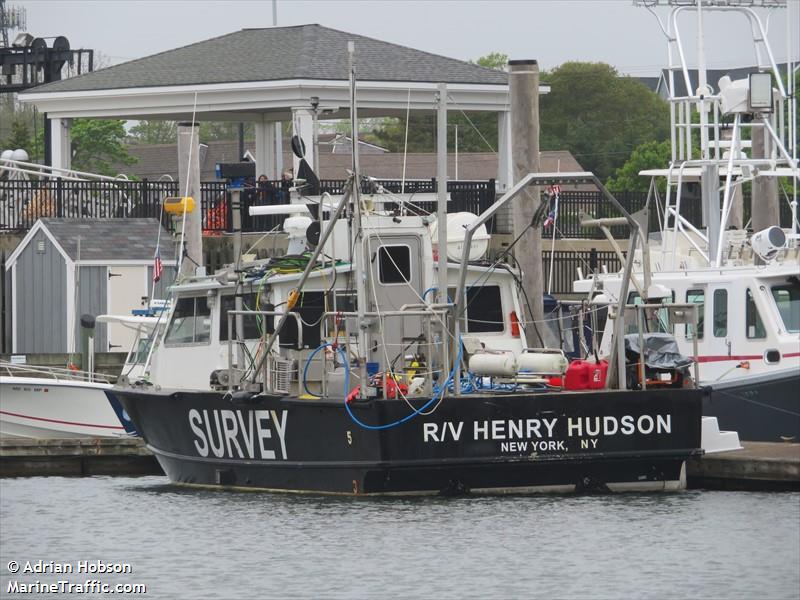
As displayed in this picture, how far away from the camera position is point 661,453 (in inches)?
827

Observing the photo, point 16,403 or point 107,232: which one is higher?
point 107,232

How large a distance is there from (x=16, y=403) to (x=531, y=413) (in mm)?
10230

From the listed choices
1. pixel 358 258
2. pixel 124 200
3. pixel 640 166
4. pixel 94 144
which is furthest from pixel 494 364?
pixel 94 144

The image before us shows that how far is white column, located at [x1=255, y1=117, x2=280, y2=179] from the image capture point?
133 ft

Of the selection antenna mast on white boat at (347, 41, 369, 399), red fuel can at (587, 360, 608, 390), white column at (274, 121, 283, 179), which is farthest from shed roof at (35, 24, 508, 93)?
red fuel can at (587, 360, 608, 390)

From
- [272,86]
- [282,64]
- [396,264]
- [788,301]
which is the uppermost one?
[282,64]

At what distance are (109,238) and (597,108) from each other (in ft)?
→ 180

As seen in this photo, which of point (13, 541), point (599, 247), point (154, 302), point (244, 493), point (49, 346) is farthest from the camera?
point (599, 247)

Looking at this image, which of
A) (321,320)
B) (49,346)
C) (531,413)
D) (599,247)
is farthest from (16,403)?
(599,247)

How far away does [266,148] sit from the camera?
40812mm

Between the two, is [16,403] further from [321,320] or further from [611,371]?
[611,371]

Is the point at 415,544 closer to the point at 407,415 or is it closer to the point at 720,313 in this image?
the point at 407,415

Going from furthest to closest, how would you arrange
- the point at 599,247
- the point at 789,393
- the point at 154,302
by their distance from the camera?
the point at 599,247, the point at 154,302, the point at 789,393

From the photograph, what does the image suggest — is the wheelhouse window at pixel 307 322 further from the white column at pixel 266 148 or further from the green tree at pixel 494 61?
the green tree at pixel 494 61
